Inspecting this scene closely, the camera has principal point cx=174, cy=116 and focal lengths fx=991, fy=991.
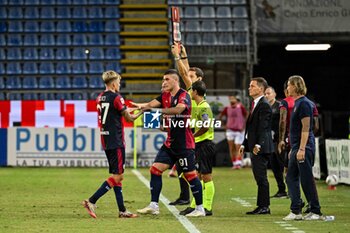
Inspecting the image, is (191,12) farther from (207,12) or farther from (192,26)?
(192,26)

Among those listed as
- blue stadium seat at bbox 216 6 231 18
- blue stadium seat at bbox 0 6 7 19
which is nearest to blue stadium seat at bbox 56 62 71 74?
blue stadium seat at bbox 0 6 7 19

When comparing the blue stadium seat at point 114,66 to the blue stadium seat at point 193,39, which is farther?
the blue stadium seat at point 114,66

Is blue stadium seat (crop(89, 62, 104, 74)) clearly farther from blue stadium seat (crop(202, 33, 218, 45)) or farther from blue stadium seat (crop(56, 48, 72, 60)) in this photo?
blue stadium seat (crop(202, 33, 218, 45))

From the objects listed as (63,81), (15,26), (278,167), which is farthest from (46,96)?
(278,167)

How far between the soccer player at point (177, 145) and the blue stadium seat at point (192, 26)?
19033 mm

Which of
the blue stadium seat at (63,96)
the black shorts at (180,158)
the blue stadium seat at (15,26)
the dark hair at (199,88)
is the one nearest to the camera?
the black shorts at (180,158)

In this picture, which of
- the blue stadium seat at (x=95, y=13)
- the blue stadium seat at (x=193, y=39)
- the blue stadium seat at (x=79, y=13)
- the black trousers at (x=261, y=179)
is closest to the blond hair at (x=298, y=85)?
the black trousers at (x=261, y=179)

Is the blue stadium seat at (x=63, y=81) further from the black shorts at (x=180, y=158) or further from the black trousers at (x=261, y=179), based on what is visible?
the black shorts at (x=180, y=158)

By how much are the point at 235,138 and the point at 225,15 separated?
273 inches

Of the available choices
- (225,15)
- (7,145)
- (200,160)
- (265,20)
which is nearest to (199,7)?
(225,15)

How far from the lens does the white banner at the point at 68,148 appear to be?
27.0 meters

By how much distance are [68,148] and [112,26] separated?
7.21m

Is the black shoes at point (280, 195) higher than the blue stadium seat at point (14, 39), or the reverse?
the blue stadium seat at point (14, 39)

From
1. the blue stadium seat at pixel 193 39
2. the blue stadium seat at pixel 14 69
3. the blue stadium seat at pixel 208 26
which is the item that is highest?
the blue stadium seat at pixel 208 26
